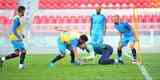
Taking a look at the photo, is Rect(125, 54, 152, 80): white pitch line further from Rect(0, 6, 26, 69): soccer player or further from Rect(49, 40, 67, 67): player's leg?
Rect(0, 6, 26, 69): soccer player

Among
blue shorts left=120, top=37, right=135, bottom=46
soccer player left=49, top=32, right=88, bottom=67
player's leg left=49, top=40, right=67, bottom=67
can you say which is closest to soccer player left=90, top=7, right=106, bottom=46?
blue shorts left=120, top=37, right=135, bottom=46

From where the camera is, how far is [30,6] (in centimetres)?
3117

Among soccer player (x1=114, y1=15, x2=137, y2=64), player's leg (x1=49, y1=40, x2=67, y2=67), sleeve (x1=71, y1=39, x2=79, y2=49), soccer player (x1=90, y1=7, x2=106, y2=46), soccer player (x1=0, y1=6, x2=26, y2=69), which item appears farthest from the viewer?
soccer player (x1=90, y1=7, x2=106, y2=46)

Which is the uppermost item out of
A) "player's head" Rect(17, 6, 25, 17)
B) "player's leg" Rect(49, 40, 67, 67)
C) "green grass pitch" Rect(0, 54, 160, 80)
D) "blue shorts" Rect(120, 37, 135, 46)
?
"player's head" Rect(17, 6, 25, 17)

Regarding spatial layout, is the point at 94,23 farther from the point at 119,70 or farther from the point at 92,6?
the point at 92,6

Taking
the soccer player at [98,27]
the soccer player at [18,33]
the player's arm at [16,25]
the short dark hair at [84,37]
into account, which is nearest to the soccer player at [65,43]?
the short dark hair at [84,37]

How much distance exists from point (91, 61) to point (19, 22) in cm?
358

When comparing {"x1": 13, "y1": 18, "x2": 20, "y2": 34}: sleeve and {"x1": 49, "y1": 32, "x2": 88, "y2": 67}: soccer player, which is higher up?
{"x1": 13, "y1": 18, "x2": 20, "y2": 34}: sleeve

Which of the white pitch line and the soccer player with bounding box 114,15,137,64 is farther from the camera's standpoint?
the soccer player with bounding box 114,15,137,64

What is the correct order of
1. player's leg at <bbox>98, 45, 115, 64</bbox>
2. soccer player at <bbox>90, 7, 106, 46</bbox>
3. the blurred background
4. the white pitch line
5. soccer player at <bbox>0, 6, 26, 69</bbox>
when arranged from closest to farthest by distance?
1. the white pitch line
2. soccer player at <bbox>0, 6, 26, 69</bbox>
3. player's leg at <bbox>98, 45, 115, 64</bbox>
4. soccer player at <bbox>90, 7, 106, 46</bbox>
5. the blurred background

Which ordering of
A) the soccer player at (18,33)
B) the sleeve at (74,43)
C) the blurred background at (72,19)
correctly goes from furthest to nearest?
the blurred background at (72,19), the sleeve at (74,43), the soccer player at (18,33)

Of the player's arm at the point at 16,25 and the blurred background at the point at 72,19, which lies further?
the blurred background at the point at 72,19

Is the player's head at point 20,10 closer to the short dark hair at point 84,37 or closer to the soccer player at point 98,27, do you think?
the short dark hair at point 84,37

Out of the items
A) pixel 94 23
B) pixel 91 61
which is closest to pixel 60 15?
pixel 94 23
